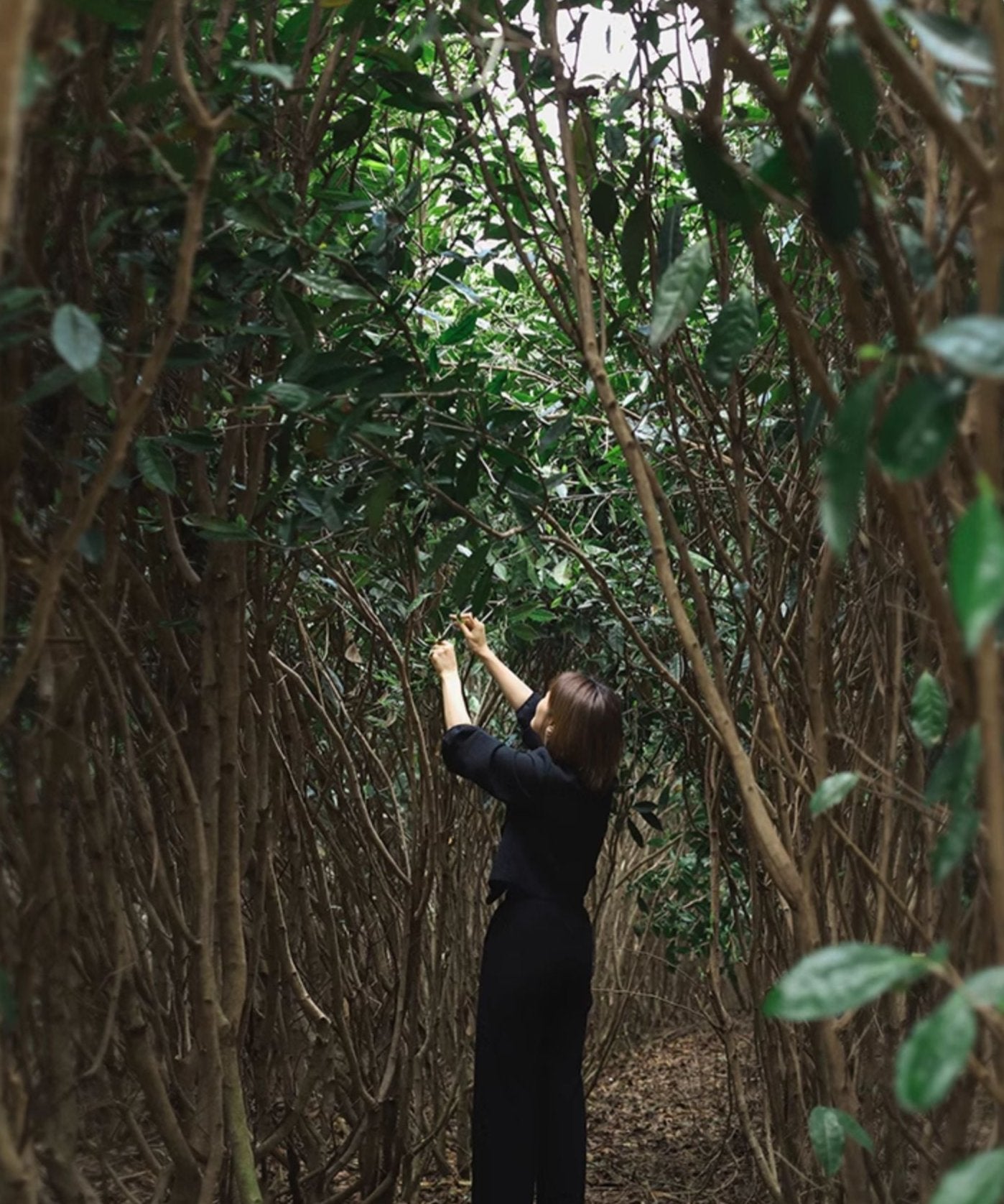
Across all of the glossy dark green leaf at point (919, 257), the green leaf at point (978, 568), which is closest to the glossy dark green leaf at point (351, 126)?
the glossy dark green leaf at point (919, 257)

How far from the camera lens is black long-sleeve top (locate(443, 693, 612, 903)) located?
115 inches

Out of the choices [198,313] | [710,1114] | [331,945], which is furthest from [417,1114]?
[198,313]

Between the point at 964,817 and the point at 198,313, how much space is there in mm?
1255

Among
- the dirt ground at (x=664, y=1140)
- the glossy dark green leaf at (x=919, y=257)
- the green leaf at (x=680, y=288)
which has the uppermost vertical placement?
the green leaf at (x=680, y=288)

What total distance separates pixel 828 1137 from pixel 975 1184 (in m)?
0.71

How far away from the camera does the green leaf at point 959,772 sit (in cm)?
84

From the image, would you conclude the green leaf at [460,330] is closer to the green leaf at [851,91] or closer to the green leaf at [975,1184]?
the green leaf at [851,91]

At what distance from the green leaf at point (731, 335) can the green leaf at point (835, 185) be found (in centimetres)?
43

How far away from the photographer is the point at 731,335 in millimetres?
1416

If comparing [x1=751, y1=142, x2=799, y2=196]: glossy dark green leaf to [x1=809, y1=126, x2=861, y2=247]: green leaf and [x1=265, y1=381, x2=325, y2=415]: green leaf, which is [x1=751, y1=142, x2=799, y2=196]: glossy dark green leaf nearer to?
[x1=809, y1=126, x2=861, y2=247]: green leaf

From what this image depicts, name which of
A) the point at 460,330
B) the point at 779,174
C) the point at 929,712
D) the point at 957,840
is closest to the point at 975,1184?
the point at 957,840

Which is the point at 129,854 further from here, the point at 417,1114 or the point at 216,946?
the point at 417,1114

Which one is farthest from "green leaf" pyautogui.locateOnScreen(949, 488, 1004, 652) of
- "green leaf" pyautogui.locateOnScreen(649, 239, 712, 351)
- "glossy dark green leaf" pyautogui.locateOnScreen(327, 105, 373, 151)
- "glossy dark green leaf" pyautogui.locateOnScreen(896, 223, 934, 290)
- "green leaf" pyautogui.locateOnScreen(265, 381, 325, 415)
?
"glossy dark green leaf" pyautogui.locateOnScreen(327, 105, 373, 151)

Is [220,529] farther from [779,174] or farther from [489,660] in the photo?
[489,660]
